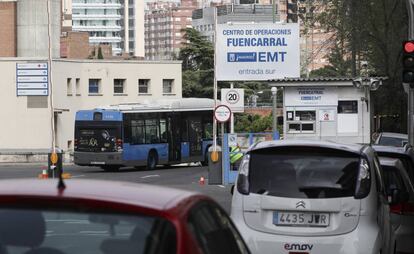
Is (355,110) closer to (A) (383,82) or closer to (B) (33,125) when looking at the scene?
(A) (383,82)

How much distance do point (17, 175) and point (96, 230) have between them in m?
34.0

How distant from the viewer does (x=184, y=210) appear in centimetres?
415

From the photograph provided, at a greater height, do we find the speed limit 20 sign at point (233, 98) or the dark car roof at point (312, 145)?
the speed limit 20 sign at point (233, 98)

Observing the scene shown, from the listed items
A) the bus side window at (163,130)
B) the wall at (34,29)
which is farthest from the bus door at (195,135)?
the wall at (34,29)

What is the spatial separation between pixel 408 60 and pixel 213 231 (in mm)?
15457

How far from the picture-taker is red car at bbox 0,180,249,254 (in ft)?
12.8

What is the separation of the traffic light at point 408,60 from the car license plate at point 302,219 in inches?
432

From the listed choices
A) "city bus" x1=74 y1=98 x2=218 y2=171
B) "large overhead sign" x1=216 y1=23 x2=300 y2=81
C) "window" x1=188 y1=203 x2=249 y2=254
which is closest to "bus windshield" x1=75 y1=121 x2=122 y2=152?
"city bus" x1=74 y1=98 x2=218 y2=171

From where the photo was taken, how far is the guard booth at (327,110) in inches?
1374

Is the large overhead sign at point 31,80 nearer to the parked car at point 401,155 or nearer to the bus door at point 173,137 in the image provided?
the bus door at point 173,137

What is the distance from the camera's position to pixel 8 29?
7356 centimetres

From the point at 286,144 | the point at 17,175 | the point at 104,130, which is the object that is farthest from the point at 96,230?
the point at 104,130

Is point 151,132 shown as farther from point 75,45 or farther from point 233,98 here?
point 75,45

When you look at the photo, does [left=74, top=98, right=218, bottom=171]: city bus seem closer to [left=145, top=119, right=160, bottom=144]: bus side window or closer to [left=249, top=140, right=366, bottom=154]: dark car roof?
[left=145, top=119, right=160, bottom=144]: bus side window
